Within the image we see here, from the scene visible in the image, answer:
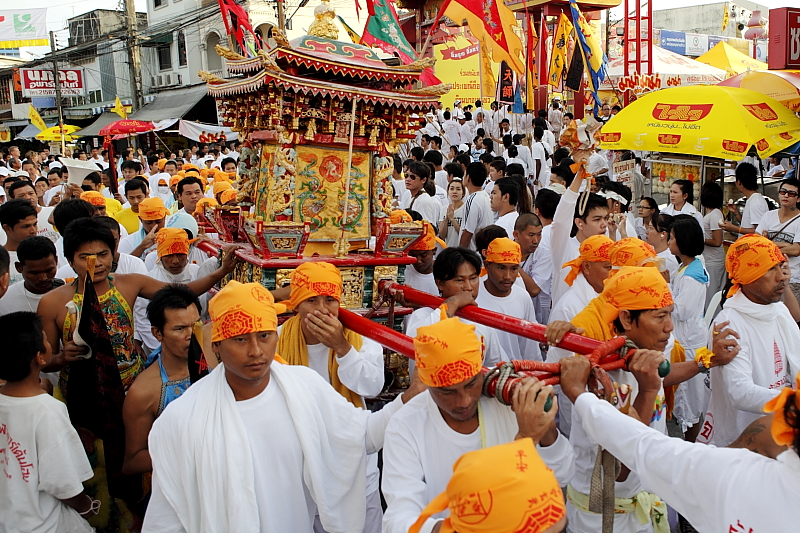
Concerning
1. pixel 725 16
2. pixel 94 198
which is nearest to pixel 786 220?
pixel 94 198

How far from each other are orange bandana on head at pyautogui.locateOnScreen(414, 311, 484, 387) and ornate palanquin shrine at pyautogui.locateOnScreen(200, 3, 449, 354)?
7.87 feet

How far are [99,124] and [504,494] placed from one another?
1300 inches

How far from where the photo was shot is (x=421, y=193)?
7.99 metres

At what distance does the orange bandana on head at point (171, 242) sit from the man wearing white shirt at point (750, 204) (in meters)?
5.75

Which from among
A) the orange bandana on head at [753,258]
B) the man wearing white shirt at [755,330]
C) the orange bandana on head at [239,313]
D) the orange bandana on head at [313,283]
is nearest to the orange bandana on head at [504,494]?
the orange bandana on head at [239,313]

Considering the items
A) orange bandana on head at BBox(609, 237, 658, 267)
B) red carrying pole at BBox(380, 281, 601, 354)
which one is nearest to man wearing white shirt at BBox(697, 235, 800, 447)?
orange bandana on head at BBox(609, 237, 658, 267)

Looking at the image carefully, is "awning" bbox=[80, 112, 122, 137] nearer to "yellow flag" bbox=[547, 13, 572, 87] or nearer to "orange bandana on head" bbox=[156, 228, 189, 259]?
"yellow flag" bbox=[547, 13, 572, 87]

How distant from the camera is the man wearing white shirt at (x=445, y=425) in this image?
204 cm

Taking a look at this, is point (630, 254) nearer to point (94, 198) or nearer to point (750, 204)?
point (750, 204)

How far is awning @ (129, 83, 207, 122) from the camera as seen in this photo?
2642cm

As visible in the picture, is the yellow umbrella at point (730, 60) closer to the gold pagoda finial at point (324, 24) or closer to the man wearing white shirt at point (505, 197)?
the man wearing white shirt at point (505, 197)

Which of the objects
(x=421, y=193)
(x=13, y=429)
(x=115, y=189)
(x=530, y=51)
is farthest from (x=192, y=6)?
(x=13, y=429)

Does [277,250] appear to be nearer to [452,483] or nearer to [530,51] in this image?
[452,483]

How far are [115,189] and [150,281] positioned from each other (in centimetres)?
735
